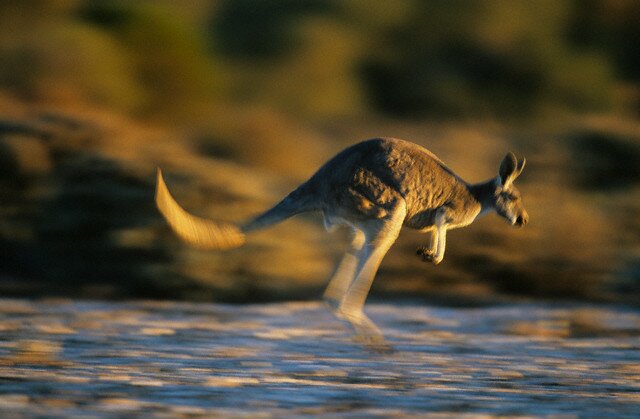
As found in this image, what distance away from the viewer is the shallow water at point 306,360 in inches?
259

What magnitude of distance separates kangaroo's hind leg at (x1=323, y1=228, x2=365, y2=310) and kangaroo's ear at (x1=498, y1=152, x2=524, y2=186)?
916mm

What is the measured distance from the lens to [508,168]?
306 inches

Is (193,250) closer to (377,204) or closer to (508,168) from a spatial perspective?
(377,204)

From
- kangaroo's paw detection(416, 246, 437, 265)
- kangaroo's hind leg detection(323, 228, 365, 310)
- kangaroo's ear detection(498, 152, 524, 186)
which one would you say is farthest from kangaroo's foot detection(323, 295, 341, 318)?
kangaroo's ear detection(498, 152, 524, 186)

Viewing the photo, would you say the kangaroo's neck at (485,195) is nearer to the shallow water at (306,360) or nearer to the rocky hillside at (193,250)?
the shallow water at (306,360)

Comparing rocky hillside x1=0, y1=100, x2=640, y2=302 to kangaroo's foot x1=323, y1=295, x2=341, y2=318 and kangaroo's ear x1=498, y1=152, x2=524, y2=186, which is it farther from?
kangaroo's ear x1=498, y1=152, x2=524, y2=186

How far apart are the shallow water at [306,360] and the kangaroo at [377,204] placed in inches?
24.4

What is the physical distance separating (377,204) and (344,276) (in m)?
0.57

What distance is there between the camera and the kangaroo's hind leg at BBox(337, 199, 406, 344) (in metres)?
7.59

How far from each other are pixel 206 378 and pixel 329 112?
44.6 feet

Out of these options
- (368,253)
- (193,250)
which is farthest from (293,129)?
(368,253)

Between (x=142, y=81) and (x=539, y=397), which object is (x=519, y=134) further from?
(x=539, y=397)

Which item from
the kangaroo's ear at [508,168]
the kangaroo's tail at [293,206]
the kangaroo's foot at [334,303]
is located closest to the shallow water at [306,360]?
the kangaroo's foot at [334,303]

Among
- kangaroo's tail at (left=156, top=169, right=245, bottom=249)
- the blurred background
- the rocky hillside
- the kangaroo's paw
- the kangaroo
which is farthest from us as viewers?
the blurred background
